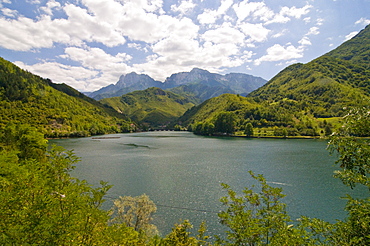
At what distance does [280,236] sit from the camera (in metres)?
10.1

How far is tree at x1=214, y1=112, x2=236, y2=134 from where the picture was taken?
189m

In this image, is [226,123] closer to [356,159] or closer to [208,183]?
[208,183]

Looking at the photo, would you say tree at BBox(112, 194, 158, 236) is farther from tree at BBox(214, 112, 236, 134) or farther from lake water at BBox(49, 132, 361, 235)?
tree at BBox(214, 112, 236, 134)

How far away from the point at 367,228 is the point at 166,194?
3410 centimetres

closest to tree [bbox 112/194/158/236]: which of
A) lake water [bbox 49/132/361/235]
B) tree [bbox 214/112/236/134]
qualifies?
lake water [bbox 49/132/361/235]

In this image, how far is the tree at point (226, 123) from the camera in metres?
189

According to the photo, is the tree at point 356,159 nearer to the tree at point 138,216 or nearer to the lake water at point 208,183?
the lake water at point 208,183

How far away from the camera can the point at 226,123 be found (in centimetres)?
19125

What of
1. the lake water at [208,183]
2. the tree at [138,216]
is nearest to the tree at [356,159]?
the lake water at [208,183]

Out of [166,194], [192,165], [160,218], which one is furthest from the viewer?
[192,165]

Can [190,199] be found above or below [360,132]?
below

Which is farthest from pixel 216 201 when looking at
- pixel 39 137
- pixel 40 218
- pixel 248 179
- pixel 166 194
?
pixel 39 137

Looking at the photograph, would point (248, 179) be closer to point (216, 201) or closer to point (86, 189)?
point (216, 201)

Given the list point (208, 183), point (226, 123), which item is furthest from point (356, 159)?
point (226, 123)
